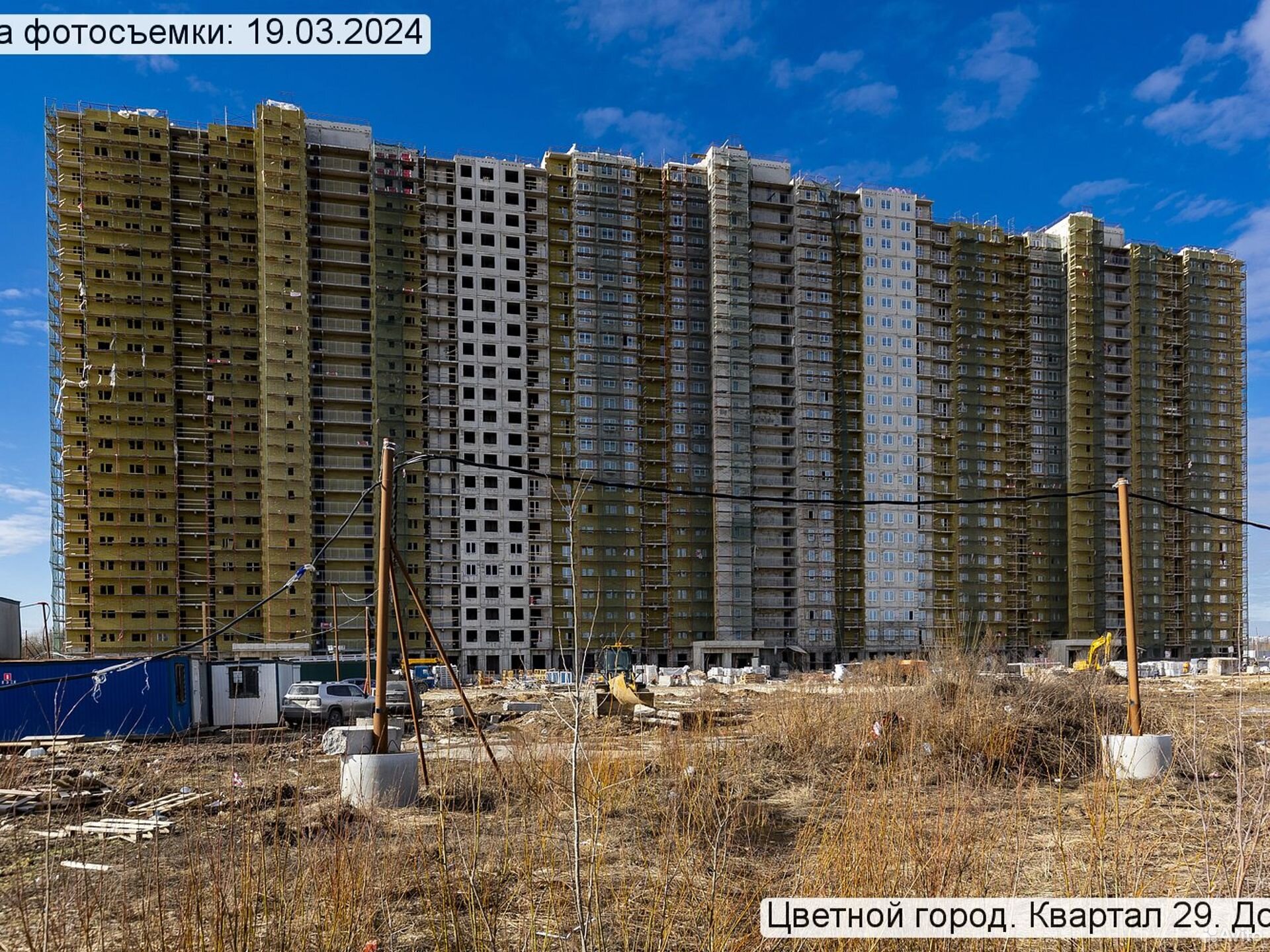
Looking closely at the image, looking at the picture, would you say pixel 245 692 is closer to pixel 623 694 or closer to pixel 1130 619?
pixel 623 694

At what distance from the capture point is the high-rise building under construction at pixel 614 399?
231 feet

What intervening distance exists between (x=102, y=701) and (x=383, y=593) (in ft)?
55.9

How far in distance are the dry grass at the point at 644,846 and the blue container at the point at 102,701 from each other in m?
7.95

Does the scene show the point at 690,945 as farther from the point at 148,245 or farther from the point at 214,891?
the point at 148,245

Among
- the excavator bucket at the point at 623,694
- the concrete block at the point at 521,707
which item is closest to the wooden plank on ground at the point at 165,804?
the excavator bucket at the point at 623,694

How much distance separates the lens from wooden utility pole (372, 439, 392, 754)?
441 inches

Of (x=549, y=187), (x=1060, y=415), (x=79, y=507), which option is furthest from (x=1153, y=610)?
(x=79, y=507)

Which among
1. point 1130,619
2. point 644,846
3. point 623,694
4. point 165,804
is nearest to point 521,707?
point 623,694

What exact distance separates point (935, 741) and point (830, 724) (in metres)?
1.88

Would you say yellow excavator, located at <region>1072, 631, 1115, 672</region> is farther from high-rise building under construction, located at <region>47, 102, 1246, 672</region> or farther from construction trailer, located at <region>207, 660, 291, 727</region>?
construction trailer, located at <region>207, 660, 291, 727</region>

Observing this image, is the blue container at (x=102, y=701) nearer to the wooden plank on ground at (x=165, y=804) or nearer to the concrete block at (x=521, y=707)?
the wooden plank on ground at (x=165, y=804)

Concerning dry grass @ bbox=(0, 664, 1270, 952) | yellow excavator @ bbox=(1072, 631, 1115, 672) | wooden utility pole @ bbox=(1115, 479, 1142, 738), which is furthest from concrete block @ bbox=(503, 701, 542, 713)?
yellow excavator @ bbox=(1072, 631, 1115, 672)

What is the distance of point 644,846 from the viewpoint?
905 cm

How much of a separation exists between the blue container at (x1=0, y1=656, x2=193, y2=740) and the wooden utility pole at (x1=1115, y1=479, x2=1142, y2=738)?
810 inches
